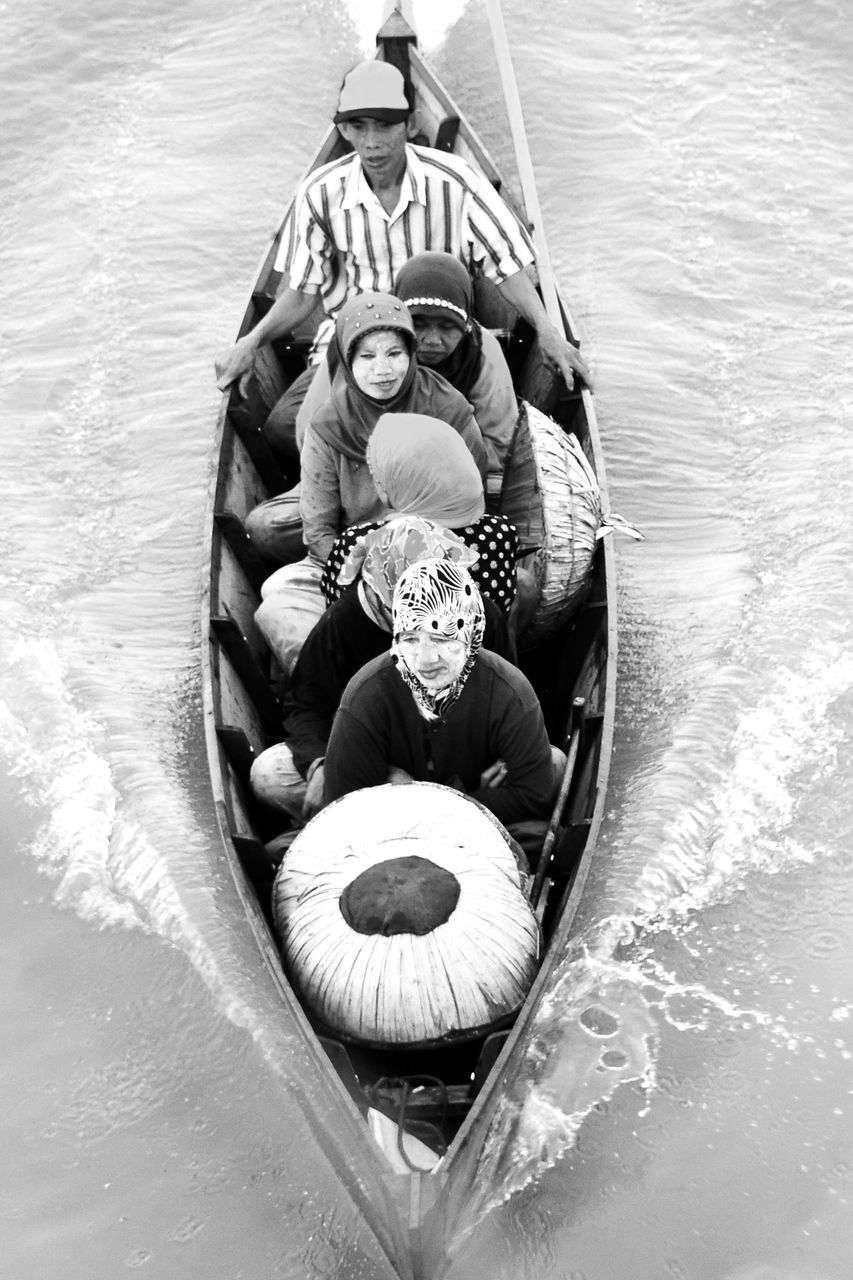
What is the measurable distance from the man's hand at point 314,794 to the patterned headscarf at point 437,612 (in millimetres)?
637

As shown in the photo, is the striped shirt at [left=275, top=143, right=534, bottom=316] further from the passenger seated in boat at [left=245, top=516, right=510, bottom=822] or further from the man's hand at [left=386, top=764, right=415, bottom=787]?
the man's hand at [left=386, top=764, right=415, bottom=787]

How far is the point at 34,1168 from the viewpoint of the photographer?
4.05m

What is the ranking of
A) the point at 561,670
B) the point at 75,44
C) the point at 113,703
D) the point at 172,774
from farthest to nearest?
the point at 75,44
the point at 113,703
the point at 172,774
the point at 561,670

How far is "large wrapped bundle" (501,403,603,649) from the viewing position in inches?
203

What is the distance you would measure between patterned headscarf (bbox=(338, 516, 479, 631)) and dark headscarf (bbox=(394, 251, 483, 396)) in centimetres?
138

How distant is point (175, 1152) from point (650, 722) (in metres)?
2.64

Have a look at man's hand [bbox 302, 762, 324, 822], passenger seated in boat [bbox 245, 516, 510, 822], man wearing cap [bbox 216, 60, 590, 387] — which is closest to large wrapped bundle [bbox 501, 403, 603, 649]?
man wearing cap [bbox 216, 60, 590, 387]

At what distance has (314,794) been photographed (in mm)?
4273

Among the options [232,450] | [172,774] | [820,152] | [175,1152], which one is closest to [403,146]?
[232,450]

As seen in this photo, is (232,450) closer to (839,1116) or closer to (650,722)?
(650,722)

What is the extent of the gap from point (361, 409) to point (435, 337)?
0.67 meters

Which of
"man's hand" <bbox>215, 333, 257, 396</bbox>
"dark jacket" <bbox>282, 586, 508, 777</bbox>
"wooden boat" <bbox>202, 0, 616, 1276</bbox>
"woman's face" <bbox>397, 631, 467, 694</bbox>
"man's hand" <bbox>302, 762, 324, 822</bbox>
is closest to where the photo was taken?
"wooden boat" <bbox>202, 0, 616, 1276</bbox>

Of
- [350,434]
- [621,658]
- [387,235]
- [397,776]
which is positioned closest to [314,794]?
[397,776]

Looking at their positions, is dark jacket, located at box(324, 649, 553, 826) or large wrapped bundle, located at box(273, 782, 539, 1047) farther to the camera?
dark jacket, located at box(324, 649, 553, 826)
